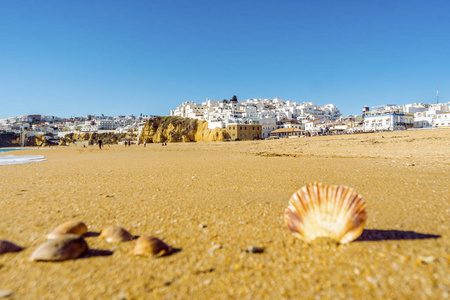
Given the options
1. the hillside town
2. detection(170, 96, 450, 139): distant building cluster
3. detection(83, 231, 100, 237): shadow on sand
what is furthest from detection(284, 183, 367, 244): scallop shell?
the hillside town

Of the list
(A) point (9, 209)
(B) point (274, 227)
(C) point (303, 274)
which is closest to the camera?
(C) point (303, 274)

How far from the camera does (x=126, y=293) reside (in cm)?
186

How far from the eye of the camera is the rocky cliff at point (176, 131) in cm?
6801

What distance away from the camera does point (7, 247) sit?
2.55m

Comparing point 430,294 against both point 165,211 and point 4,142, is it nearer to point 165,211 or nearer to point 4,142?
point 165,211

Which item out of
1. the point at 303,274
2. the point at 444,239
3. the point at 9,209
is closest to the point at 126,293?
the point at 303,274

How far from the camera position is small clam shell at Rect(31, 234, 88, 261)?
7.52ft

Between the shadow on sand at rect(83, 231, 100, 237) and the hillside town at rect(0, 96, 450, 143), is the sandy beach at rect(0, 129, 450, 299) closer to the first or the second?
the shadow on sand at rect(83, 231, 100, 237)

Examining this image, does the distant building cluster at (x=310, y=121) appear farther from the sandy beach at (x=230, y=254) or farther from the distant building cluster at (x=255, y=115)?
the sandy beach at (x=230, y=254)

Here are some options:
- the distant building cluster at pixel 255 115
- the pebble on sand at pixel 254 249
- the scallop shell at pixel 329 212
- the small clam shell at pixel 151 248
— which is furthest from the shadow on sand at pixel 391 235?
the distant building cluster at pixel 255 115

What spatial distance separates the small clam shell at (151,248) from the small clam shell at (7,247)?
1.37 meters

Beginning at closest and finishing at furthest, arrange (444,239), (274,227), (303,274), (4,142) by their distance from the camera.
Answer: (303,274) < (444,239) < (274,227) < (4,142)

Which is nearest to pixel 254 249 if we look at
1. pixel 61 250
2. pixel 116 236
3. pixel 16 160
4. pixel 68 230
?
pixel 116 236

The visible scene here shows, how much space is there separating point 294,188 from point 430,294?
3.81 meters
